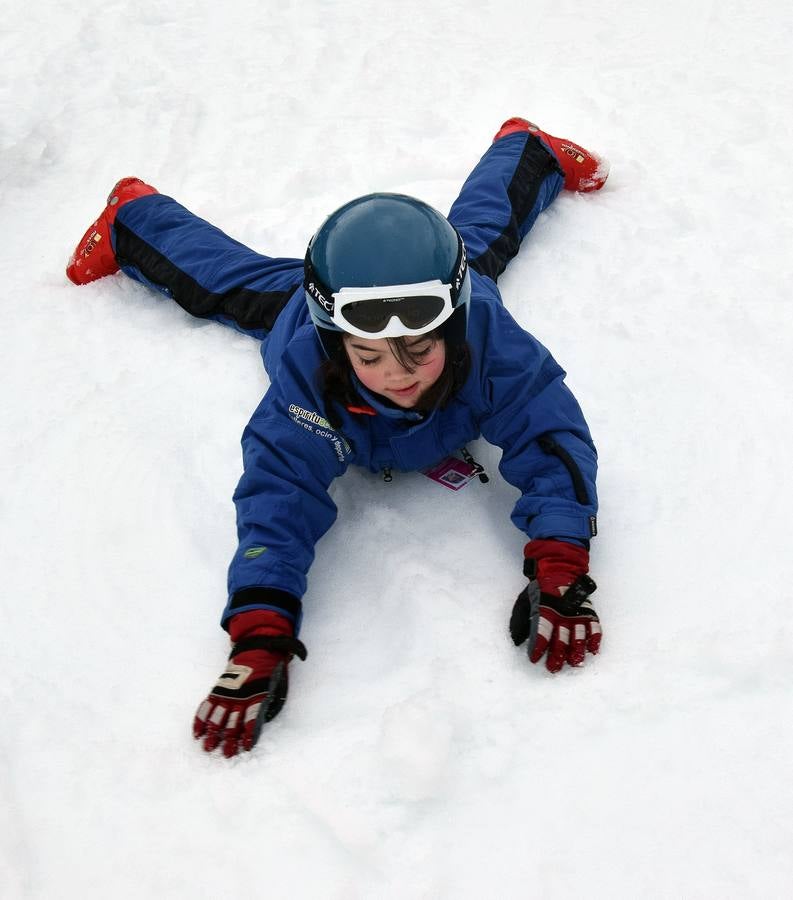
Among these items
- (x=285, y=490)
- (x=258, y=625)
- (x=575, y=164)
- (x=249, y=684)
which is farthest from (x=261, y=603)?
(x=575, y=164)

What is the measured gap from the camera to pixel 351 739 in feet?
6.07

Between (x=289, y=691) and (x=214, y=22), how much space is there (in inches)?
168

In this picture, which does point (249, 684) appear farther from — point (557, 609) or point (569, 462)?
point (569, 462)

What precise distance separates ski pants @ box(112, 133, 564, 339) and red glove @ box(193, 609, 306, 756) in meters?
1.27

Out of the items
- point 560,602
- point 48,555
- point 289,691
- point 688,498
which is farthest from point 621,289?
point 48,555

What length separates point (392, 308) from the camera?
1.89 m

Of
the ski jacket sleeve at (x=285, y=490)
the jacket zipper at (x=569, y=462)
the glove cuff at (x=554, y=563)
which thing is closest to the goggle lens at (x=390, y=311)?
the ski jacket sleeve at (x=285, y=490)

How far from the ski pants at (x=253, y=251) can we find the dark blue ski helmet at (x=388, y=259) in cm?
99

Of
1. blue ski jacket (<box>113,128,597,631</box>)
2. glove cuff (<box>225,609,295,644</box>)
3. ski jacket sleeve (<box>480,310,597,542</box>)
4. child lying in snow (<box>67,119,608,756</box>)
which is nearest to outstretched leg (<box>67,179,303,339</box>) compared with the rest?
child lying in snow (<box>67,119,608,756</box>)

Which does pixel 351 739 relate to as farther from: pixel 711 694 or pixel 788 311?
pixel 788 311

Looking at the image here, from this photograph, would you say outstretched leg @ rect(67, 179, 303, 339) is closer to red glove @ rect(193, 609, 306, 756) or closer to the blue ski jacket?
the blue ski jacket

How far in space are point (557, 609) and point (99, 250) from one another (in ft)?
7.51

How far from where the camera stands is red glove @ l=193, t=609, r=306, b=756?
1.86 m

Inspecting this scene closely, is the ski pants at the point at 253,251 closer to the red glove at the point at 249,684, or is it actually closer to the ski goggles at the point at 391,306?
the ski goggles at the point at 391,306
